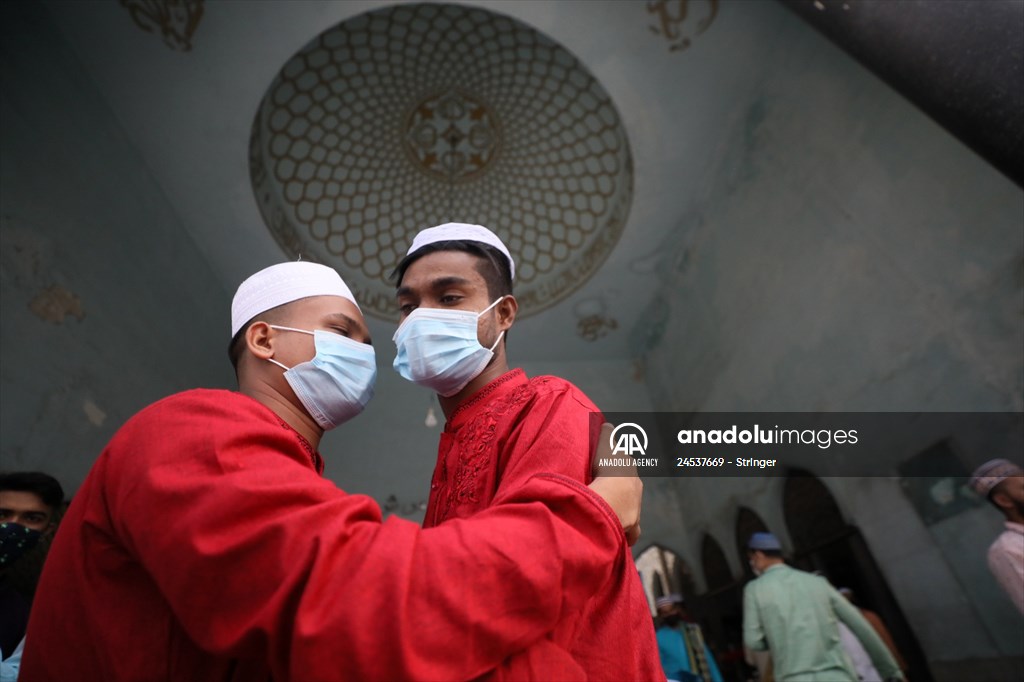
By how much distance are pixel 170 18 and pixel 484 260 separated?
504 cm

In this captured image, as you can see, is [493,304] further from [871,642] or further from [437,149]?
[437,149]

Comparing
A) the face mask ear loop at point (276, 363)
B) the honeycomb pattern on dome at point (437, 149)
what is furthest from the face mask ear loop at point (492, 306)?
the honeycomb pattern on dome at point (437, 149)

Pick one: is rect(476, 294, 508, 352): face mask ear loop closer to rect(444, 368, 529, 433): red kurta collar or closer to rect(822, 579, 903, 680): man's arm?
rect(444, 368, 529, 433): red kurta collar

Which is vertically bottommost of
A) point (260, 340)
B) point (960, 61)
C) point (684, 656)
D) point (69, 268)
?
point (684, 656)

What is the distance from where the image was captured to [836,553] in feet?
16.2

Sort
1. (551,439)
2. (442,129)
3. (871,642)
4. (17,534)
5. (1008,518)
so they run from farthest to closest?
(442,129)
(871,642)
(1008,518)
(17,534)
(551,439)

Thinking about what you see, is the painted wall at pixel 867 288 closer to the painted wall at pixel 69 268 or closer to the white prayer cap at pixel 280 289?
the white prayer cap at pixel 280 289

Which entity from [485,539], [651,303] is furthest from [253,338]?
[651,303]

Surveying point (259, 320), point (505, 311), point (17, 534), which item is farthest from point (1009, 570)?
A: point (17, 534)

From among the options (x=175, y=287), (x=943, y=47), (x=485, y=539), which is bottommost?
(x=485, y=539)

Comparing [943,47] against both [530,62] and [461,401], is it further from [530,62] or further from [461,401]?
[530,62]

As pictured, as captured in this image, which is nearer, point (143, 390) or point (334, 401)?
point (334, 401)

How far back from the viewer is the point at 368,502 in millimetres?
848

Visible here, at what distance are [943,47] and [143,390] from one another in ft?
20.6
